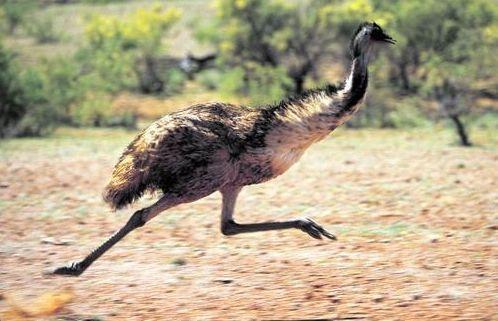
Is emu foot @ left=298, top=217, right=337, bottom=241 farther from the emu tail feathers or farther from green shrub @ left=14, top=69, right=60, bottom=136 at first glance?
green shrub @ left=14, top=69, right=60, bottom=136

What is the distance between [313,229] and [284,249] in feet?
2.91

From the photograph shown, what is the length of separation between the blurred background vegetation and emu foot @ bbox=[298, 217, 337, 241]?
9.10 meters

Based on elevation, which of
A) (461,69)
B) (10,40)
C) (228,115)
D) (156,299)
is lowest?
(156,299)

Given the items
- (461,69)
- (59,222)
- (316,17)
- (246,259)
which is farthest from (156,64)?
(246,259)

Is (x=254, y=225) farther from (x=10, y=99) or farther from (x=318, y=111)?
(x=10, y=99)

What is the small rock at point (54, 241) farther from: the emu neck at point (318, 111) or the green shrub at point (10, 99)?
the green shrub at point (10, 99)

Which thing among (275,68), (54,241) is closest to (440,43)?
(275,68)

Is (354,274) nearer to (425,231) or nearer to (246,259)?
(246,259)

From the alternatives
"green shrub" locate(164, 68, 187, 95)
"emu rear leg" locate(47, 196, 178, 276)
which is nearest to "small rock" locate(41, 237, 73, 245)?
"emu rear leg" locate(47, 196, 178, 276)

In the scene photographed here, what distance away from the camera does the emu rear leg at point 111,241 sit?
17.6 feet

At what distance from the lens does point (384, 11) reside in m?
20.4

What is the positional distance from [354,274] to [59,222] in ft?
10.8

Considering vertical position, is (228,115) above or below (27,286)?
above

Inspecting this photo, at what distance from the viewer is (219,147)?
17.8 feet
